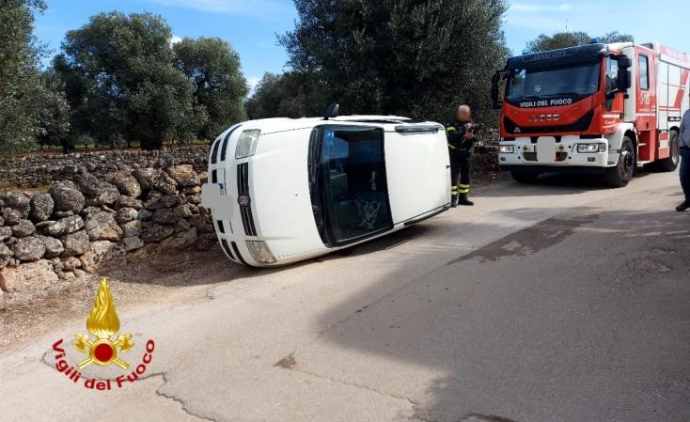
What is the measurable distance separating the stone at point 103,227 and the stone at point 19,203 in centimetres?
67

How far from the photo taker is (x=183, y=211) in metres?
7.25

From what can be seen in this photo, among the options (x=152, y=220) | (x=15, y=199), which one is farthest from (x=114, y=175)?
(x=15, y=199)

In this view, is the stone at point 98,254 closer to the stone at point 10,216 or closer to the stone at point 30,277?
A: the stone at point 30,277

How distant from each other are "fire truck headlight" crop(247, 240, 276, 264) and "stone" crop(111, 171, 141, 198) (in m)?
2.22

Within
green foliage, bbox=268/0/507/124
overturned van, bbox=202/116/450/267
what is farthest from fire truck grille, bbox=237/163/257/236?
green foliage, bbox=268/0/507/124

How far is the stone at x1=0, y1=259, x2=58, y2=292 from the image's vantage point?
554 centimetres

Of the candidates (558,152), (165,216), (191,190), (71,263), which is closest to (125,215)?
(165,216)

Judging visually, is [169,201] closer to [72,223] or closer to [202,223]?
[202,223]

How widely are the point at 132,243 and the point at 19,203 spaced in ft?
4.42

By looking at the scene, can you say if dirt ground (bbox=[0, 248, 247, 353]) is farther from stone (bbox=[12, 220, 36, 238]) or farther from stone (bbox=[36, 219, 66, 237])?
stone (bbox=[12, 220, 36, 238])

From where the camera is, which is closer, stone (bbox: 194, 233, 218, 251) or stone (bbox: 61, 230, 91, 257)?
stone (bbox: 61, 230, 91, 257)

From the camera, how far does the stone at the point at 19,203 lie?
5.78 meters

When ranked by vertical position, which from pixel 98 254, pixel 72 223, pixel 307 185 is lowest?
pixel 98 254

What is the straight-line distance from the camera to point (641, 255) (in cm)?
546
